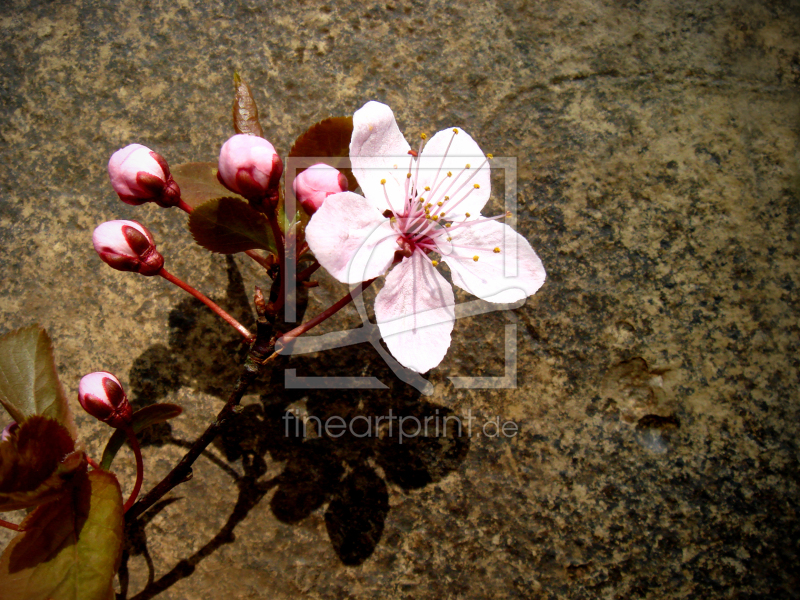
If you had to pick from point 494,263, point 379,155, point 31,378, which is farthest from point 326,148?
point 31,378

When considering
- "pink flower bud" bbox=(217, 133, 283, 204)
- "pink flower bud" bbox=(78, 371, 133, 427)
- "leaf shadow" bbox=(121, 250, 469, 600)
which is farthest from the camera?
"leaf shadow" bbox=(121, 250, 469, 600)

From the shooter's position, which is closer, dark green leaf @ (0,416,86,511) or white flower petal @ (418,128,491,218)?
dark green leaf @ (0,416,86,511)

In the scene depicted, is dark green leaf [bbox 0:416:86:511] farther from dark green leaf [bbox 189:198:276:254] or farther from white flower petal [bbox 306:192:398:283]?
white flower petal [bbox 306:192:398:283]

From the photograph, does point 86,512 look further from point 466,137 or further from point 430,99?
point 430,99

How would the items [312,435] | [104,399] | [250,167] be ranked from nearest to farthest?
[250,167]
[104,399]
[312,435]

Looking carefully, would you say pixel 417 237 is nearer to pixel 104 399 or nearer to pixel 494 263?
pixel 494 263

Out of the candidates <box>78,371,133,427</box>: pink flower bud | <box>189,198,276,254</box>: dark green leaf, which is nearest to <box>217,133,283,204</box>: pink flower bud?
<box>189,198,276,254</box>: dark green leaf
